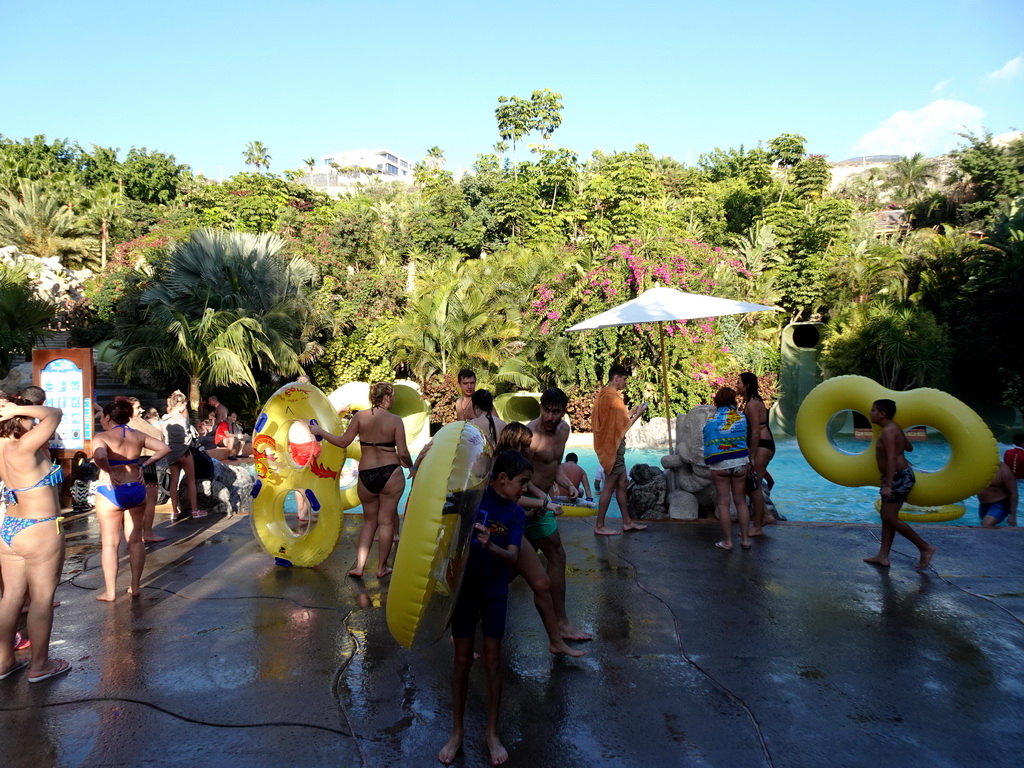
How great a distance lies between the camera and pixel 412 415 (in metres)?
18.2

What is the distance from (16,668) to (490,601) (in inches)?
121

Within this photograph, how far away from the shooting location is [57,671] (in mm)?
4410

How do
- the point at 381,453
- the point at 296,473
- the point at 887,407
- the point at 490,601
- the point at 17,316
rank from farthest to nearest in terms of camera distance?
1. the point at 17,316
2. the point at 296,473
3. the point at 887,407
4. the point at 381,453
5. the point at 490,601

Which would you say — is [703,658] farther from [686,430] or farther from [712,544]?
[686,430]

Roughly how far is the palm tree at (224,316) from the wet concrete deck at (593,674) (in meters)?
10.5

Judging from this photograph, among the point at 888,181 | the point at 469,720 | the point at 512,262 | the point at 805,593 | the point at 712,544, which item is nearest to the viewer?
the point at 469,720

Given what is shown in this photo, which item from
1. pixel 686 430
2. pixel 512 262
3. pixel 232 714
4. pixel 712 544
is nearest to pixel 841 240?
pixel 512 262

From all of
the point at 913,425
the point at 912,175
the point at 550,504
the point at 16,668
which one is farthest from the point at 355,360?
the point at 912,175

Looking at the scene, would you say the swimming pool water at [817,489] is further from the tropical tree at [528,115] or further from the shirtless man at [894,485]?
the tropical tree at [528,115]

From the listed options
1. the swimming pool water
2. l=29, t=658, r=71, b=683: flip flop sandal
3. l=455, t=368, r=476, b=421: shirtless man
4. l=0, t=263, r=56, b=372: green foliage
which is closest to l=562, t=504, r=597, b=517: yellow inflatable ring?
the swimming pool water

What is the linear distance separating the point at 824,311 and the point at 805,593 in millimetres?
20640

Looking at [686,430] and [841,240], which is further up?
[841,240]

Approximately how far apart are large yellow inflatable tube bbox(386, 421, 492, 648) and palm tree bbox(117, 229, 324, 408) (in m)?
13.9

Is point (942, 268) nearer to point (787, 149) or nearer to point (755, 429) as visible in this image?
point (787, 149)
